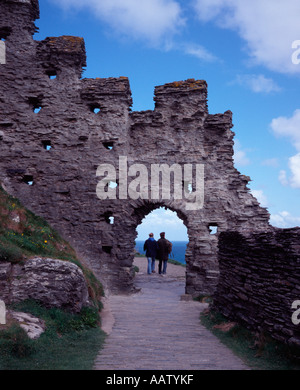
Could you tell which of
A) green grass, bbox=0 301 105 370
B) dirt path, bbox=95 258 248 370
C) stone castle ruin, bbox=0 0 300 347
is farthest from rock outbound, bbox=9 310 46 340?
stone castle ruin, bbox=0 0 300 347

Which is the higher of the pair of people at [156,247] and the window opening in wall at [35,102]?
the window opening in wall at [35,102]

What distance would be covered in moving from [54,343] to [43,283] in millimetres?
1645

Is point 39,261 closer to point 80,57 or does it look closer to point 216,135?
point 216,135

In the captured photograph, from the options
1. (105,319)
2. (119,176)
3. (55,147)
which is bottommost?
(105,319)

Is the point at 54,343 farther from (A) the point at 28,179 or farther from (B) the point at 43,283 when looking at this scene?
(A) the point at 28,179

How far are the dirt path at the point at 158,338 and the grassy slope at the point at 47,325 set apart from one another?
0.37 m

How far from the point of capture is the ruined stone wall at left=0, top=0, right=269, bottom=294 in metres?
13.1

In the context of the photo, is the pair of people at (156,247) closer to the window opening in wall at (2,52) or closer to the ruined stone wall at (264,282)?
the ruined stone wall at (264,282)

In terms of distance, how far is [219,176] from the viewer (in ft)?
43.8

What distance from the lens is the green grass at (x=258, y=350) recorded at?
534 centimetres

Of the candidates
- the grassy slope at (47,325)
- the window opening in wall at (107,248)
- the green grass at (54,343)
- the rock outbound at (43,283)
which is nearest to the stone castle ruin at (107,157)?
the window opening in wall at (107,248)

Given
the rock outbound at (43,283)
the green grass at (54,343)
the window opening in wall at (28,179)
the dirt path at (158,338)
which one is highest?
the window opening in wall at (28,179)
